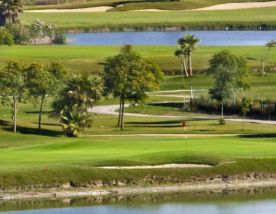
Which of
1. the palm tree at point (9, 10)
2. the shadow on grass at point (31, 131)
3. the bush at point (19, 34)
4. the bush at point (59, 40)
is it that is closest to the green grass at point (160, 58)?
the bush at point (19, 34)

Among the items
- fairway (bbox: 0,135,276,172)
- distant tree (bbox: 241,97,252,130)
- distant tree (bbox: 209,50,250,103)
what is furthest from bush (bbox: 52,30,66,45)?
fairway (bbox: 0,135,276,172)

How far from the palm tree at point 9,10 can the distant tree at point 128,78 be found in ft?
286

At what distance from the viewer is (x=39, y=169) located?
56.3m

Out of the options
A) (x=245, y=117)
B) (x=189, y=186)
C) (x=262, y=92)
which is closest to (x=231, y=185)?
(x=189, y=186)

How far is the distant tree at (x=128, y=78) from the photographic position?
89812 mm

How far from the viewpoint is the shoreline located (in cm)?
5547

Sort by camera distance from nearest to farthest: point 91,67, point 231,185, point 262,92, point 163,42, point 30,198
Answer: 1. point 30,198
2. point 231,185
3. point 262,92
4. point 91,67
5. point 163,42

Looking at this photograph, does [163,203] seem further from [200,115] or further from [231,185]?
[200,115]

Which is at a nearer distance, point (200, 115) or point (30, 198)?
point (30, 198)

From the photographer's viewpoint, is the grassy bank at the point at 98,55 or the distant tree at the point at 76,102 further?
the grassy bank at the point at 98,55

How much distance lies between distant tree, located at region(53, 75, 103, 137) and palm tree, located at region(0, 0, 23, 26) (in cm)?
9164

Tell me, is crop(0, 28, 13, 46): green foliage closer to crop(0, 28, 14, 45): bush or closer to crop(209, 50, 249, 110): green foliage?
crop(0, 28, 14, 45): bush

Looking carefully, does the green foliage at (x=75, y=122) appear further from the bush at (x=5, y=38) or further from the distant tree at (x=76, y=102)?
the bush at (x=5, y=38)

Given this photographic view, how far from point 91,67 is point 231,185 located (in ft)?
231
